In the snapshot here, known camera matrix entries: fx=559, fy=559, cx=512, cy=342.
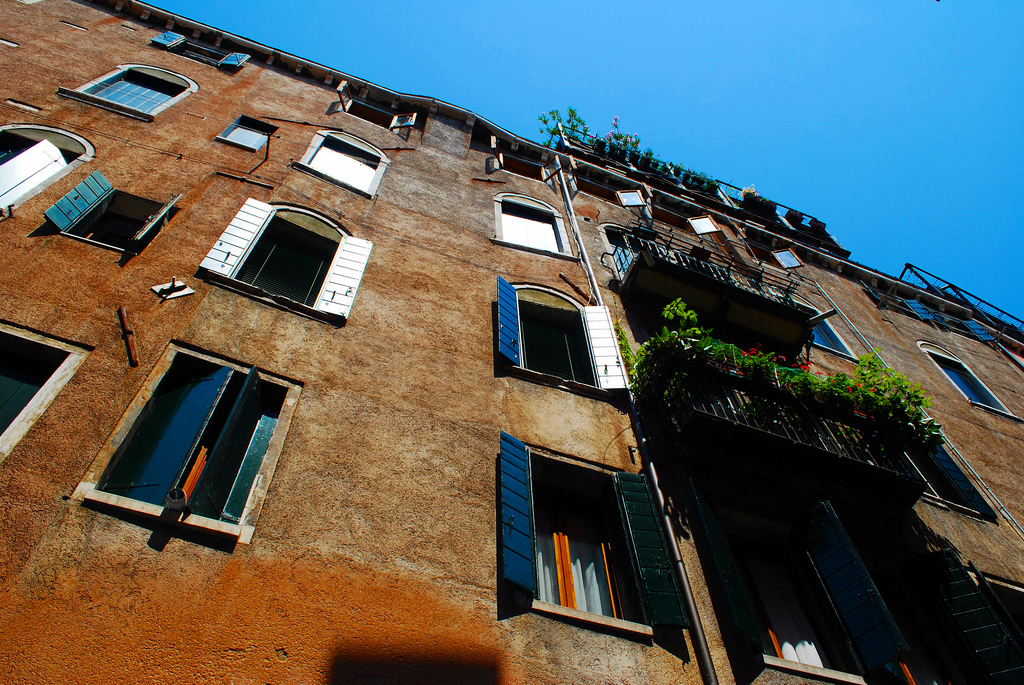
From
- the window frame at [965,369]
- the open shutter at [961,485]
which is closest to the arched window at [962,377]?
the window frame at [965,369]

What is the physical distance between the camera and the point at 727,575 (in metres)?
6.27

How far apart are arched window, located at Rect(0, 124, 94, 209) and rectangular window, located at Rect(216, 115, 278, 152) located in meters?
2.19

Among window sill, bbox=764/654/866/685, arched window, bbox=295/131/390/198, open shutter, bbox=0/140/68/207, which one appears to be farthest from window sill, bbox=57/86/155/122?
window sill, bbox=764/654/866/685

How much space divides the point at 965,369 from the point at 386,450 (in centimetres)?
1663

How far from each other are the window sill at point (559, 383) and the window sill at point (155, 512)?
416cm

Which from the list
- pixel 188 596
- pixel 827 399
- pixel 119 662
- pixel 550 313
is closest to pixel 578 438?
pixel 550 313

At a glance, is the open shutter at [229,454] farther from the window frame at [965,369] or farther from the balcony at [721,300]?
the window frame at [965,369]

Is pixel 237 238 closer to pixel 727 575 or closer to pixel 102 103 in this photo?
pixel 102 103

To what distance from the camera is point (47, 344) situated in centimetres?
547

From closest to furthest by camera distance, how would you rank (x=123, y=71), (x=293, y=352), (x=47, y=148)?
1. (x=293, y=352)
2. (x=47, y=148)
3. (x=123, y=71)

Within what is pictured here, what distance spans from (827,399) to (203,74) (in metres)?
14.2

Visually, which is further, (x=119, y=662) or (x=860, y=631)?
(x=860, y=631)

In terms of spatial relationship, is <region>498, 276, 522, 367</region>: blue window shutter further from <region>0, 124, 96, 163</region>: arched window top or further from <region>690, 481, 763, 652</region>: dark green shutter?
<region>0, 124, 96, 163</region>: arched window top

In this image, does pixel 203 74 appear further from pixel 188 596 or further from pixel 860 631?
pixel 860 631
